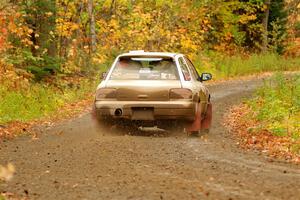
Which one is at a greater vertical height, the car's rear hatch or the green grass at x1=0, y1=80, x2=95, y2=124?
the car's rear hatch

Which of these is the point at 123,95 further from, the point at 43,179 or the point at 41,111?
the point at 41,111

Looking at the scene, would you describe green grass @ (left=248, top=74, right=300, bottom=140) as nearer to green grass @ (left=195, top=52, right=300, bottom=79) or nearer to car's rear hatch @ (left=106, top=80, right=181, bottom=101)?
car's rear hatch @ (left=106, top=80, right=181, bottom=101)

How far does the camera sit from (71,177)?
27.5 ft

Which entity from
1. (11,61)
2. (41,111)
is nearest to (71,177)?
(41,111)

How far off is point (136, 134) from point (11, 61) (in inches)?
275

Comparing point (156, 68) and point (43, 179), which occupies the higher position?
point (156, 68)

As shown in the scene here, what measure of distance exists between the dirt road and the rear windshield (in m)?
1.18

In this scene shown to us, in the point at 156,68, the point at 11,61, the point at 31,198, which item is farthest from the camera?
the point at 11,61

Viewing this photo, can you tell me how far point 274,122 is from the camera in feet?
46.1

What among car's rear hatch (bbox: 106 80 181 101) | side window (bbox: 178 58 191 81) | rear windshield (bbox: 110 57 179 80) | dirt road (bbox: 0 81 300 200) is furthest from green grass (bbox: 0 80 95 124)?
side window (bbox: 178 58 191 81)

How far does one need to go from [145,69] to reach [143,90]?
0.60 metres

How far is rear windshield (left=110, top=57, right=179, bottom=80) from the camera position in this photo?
12.6 meters

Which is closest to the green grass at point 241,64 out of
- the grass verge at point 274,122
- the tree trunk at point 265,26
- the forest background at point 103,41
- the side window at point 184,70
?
the forest background at point 103,41

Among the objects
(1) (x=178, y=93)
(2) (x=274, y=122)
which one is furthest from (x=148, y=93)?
(2) (x=274, y=122)
